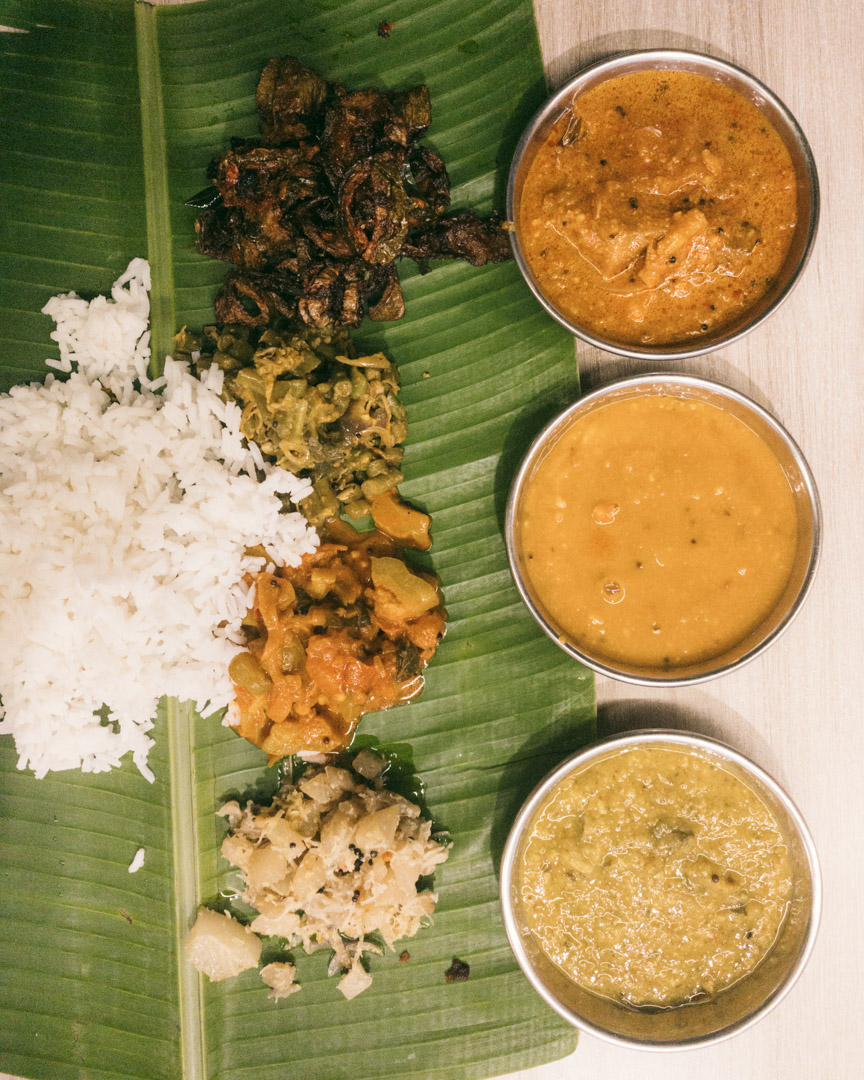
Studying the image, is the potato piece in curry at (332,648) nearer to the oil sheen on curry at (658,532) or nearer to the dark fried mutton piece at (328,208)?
the oil sheen on curry at (658,532)

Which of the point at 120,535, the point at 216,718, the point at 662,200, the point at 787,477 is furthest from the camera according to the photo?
the point at 216,718

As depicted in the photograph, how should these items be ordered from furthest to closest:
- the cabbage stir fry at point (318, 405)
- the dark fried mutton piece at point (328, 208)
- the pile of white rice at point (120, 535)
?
the pile of white rice at point (120, 535), the cabbage stir fry at point (318, 405), the dark fried mutton piece at point (328, 208)

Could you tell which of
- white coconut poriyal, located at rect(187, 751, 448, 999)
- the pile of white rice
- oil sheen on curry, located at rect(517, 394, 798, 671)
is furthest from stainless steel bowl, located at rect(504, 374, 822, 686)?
white coconut poriyal, located at rect(187, 751, 448, 999)

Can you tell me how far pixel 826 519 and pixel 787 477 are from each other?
0.51m

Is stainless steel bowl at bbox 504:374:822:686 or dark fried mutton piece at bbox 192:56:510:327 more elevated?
dark fried mutton piece at bbox 192:56:510:327

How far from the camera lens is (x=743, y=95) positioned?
268 cm

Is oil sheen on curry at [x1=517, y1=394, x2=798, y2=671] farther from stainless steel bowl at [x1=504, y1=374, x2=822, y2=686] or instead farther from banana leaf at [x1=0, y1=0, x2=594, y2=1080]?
banana leaf at [x1=0, y1=0, x2=594, y2=1080]

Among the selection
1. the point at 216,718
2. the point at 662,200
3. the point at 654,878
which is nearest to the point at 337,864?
the point at 216,718

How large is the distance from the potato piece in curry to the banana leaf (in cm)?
18

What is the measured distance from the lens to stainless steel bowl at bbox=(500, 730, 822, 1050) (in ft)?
8.91

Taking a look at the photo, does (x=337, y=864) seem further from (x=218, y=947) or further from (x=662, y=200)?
(x=662, y=200)

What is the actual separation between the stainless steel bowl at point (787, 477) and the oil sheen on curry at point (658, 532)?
24 mm

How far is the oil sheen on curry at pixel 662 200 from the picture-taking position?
263 cm

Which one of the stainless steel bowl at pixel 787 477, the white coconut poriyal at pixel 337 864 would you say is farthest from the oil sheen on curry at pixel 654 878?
the white coconut poriyal at pixel 337 864
